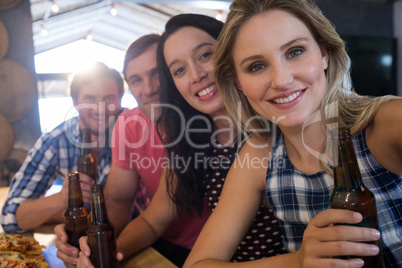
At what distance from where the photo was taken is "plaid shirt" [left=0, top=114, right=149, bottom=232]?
1.57 metres

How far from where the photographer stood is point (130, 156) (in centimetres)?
150

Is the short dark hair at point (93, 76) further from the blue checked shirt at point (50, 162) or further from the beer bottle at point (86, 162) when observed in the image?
the beer bottle at point (86, 162)

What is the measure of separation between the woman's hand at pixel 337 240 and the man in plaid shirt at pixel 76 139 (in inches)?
46.1

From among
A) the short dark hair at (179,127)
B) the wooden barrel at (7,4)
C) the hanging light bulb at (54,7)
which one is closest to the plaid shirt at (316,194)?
the short dark hair at (179,127)

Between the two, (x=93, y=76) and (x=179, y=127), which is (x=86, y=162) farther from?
(x=93, y=76)

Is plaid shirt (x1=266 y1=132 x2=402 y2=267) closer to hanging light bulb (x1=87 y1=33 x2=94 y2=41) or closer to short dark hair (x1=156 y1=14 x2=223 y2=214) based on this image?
short dark hair (x1=156 y1=14 x2=223 y2=214)

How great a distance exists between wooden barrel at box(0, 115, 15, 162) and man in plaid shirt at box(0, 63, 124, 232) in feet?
5.87

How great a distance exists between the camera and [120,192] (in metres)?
1.50

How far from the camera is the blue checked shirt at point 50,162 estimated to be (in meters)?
1.57

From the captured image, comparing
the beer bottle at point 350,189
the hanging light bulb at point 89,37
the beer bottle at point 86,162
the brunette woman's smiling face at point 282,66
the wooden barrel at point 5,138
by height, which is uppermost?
the hanging light bulb at point 89,37

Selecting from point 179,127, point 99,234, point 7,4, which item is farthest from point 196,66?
point 7,4

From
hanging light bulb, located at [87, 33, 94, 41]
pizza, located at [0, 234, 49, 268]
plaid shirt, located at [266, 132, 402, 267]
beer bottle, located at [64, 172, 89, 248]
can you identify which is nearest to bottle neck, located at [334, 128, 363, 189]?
plaid shirt, located at [266, 132, 402, 267]

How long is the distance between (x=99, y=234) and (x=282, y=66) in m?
0.57

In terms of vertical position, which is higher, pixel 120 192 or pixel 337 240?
pixel 337 240
